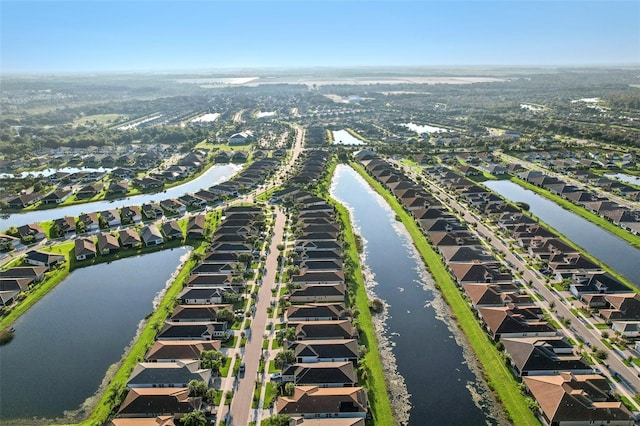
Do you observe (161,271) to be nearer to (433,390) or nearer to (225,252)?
(225,252)

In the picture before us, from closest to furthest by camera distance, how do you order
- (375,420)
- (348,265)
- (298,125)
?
(375,420)
(348,265)
(298,125)

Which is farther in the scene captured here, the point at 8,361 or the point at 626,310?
the point at 626,310

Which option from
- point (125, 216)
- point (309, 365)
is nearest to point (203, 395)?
point (309, 365)

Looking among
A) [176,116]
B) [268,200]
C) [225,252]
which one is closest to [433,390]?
[225,252]

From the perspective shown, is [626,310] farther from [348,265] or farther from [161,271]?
[161,271]

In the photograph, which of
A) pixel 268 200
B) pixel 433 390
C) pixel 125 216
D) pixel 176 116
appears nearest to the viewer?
pixel 433 390

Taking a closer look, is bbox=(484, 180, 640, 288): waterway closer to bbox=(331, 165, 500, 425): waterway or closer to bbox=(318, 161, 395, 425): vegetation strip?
bbox=(331, 165, 500, 425): waterway
